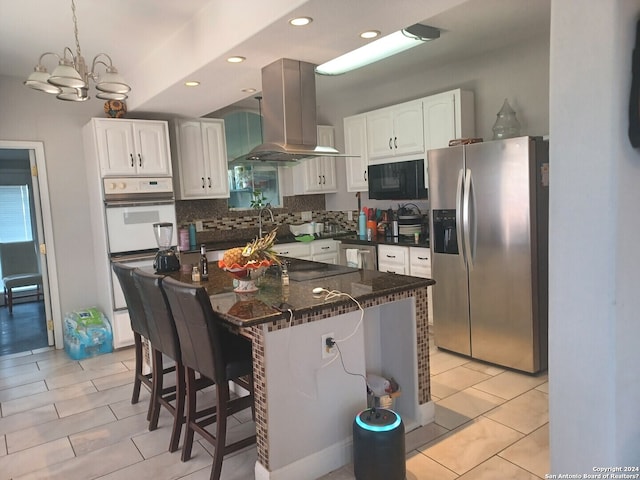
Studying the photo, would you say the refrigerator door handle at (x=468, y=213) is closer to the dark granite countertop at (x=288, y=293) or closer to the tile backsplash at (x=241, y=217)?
the dark granite countertop at (x=288, y=293)

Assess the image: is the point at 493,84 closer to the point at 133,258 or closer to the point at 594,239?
the point at 594,239

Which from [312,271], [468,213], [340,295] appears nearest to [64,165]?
[312,271]

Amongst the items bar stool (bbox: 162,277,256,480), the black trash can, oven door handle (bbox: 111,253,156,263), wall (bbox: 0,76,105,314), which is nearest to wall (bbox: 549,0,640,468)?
the black trash can

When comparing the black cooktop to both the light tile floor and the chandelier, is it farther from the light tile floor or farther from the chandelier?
the chandelier

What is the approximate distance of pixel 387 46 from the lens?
11.6 ft

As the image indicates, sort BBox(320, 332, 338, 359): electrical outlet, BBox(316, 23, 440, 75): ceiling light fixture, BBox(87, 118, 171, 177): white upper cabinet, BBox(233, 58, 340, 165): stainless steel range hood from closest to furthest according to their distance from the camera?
1. BBox(320, 332, 338, 359): electrical outlet
2. BBox(233, 58, 340, 165): stainless steel range hood
3. BBox(316, 23, 440, 75): ceiling light fixture
4. BBox(87, 118, 171, 177): white upper cabinet

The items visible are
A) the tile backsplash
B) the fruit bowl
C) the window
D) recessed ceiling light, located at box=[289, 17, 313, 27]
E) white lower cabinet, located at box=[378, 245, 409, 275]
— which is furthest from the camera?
the window

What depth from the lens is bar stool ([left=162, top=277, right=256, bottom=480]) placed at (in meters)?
2.19

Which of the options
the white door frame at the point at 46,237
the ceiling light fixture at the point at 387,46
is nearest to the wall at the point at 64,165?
the white door frame at the point at 46,237

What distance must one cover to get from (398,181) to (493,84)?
1.26 meters

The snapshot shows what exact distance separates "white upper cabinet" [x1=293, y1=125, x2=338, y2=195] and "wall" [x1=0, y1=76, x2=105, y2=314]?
7.89 ft

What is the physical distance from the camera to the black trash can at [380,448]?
210 centimetres

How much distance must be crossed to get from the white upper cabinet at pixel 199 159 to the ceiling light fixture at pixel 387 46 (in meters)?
1.63

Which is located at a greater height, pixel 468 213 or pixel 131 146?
pixel 131 146
